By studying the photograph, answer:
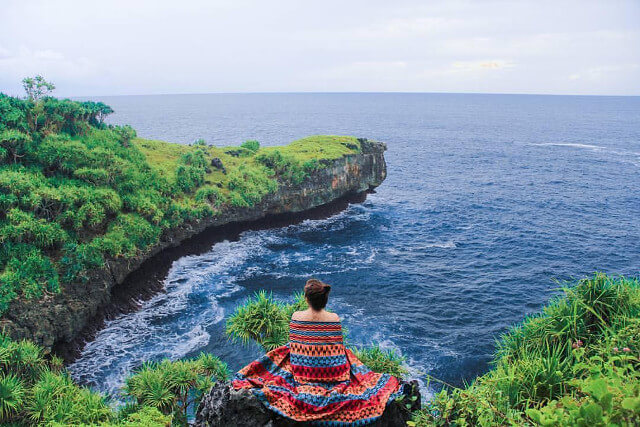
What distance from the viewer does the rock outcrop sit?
899cm

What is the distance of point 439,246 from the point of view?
1857 inches

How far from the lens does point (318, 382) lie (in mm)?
9430

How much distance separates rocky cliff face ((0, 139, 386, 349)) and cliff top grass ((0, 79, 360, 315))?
0.82 metres

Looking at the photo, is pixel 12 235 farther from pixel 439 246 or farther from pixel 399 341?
pixel 439 246

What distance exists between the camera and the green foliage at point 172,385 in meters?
17.0

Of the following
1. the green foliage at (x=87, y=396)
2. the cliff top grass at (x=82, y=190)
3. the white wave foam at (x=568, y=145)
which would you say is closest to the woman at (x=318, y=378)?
the green foliage at (x=87, y=396)

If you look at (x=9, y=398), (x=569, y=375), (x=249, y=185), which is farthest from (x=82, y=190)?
(x=569, y=375)

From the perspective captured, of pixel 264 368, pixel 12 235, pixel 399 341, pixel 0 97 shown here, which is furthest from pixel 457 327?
pixel 0 97

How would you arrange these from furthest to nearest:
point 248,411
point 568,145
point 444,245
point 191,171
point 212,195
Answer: point 568,145 < point 191,171 < point 444,245 < point 212,195 < point 248,411

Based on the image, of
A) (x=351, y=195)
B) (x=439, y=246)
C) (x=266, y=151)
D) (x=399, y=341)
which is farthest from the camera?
(x=351, y=195)

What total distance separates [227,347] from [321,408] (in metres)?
22.5

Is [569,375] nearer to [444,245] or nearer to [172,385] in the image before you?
[172,385]

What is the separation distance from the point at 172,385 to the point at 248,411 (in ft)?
32.8

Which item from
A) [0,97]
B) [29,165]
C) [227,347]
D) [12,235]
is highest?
[0,97]
